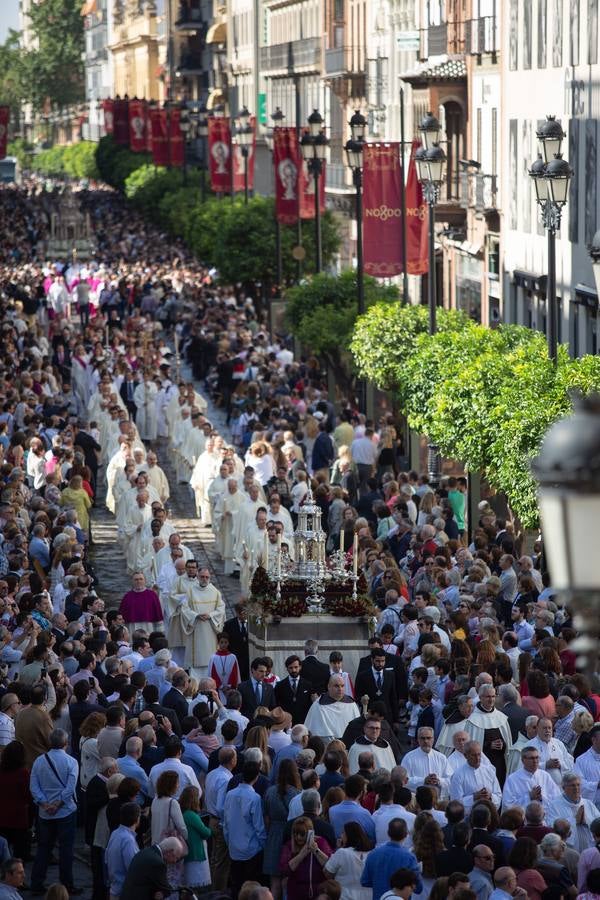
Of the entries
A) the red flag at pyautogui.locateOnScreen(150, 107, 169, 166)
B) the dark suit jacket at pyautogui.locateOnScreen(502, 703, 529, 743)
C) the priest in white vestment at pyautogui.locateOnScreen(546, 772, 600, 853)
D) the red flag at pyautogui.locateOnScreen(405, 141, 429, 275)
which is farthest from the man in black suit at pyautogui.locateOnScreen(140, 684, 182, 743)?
the red flag at pyautogui.locateOnScreen(150, 107, 169, 166)

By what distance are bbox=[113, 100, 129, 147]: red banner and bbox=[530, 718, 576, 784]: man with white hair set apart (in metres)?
94.0

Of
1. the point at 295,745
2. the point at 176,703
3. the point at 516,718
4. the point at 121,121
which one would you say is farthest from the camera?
the point at 121,121

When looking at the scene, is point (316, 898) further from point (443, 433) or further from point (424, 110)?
point (424, 110)

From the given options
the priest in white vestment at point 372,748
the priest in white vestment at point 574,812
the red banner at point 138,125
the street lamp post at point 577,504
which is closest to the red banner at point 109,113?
the red banner at point 138,125

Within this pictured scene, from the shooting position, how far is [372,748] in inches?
577

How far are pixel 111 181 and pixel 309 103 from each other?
38.7 meters

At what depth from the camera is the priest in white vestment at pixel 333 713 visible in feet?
51.8

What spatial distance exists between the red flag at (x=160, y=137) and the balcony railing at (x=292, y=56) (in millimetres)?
5244

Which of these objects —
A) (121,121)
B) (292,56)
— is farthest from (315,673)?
(121,121)

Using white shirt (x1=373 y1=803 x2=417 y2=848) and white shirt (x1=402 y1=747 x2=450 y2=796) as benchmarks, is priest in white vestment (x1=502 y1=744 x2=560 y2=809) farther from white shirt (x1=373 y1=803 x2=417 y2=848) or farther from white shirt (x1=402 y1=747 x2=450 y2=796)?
white shirt (x1=373 y1=803 x2=417 y2=848)

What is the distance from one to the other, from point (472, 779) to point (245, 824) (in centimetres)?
142

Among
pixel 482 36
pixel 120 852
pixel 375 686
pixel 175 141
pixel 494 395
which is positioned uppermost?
pixel 482 36

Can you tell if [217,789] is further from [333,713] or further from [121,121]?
[121,121]

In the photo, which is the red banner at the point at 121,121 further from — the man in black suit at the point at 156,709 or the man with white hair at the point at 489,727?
the man with white hair at the point at 489,727
